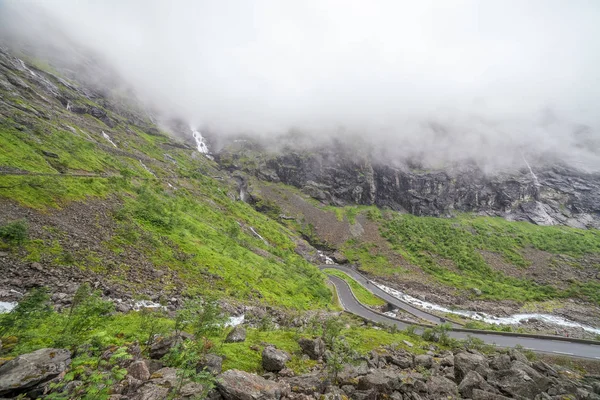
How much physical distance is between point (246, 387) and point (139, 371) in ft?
10.5

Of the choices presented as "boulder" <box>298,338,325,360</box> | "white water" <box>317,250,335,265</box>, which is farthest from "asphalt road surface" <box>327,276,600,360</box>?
"white water" <box>317,250,335,265</box>

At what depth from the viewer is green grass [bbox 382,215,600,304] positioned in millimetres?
62094

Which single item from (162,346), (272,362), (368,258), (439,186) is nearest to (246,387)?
(272,362)

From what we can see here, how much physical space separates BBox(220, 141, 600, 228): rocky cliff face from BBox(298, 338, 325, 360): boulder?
379ft

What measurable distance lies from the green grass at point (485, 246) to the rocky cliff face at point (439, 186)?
13.3 m

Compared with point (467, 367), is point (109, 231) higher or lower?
higher

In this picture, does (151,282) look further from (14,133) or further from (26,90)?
(26,90)

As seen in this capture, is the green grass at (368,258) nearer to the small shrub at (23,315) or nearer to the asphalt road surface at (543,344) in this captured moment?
the asphalt road surface at (543,344)

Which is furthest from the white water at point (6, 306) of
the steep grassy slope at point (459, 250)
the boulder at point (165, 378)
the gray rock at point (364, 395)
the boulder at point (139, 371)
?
the steep grassy slope at point (459, 250)

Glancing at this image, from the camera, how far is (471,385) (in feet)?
36.5

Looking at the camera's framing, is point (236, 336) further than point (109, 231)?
No

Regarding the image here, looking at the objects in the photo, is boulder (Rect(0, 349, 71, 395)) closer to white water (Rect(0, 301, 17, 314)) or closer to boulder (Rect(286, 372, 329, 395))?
boulder (Rect(286, 372, 329, 395))

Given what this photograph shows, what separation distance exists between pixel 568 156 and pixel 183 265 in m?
243

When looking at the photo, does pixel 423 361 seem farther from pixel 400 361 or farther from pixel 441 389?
pixel 441 389
